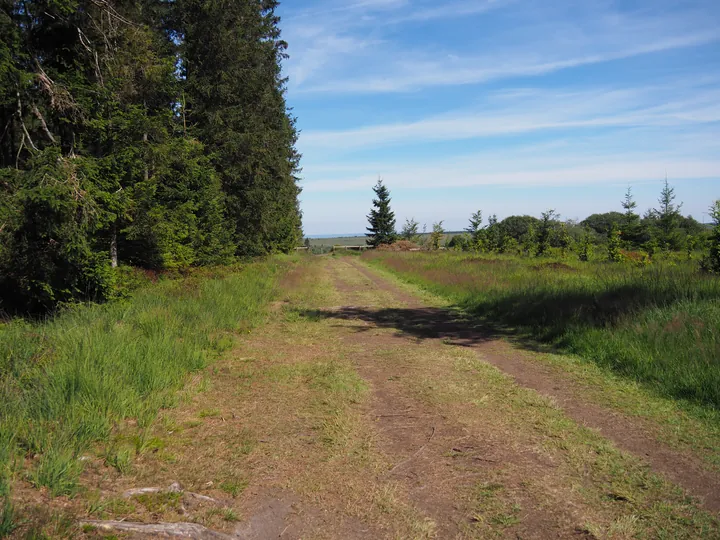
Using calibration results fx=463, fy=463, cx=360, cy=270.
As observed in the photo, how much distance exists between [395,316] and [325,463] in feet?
26.4

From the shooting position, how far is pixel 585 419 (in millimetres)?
5062

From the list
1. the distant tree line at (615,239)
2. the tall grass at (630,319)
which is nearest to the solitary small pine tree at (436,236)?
the distant tree line at (615,239)

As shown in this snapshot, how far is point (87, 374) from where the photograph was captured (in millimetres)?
4965

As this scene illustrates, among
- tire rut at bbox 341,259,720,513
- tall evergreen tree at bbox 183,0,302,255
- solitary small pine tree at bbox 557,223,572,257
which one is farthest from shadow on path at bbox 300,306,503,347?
solitary small pine tree at bbox 557,223,572,257

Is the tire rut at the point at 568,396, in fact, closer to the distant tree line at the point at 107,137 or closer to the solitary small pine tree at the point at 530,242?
the distant tree line at the point at 107,137

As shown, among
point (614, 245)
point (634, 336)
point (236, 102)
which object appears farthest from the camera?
point (614, 245)

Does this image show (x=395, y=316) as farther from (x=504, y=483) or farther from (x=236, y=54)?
(x=236, y=54)

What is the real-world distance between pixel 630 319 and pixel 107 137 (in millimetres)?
12364

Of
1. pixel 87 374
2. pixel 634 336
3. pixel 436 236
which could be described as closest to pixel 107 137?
pixel 87 374

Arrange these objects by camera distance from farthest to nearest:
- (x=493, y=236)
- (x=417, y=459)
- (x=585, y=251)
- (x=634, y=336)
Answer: (x=493, y=236) → (x=585, y=251) → (x=634, y=336) → (x=417, y=459)

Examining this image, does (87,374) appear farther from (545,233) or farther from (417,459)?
Answer: (545,233)

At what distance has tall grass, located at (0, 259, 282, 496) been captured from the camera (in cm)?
368

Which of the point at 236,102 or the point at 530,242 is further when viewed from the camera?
the point at 530,242

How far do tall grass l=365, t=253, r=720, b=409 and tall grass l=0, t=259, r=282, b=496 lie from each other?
6.15 meters
